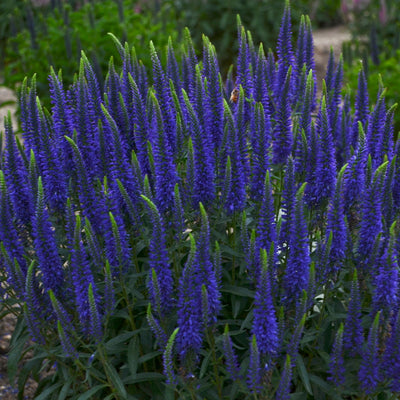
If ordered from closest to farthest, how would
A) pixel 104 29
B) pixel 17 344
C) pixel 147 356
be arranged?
pixel 147 356 → pixel 17 344 → pixel 104 29

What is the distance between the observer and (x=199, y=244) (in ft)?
8.64

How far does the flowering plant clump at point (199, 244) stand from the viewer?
9.05 ft

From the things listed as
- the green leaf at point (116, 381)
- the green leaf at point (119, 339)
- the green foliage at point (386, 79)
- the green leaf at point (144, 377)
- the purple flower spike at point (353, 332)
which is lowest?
the green leaf at point (144, 377)

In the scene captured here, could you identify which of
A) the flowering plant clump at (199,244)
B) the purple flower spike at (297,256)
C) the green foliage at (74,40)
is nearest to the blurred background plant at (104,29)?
the green foliage at (74,40)

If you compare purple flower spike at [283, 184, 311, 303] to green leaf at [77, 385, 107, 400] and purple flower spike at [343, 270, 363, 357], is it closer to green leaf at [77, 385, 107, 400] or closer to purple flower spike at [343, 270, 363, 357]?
purple flower spike at [343, 270, 363, 357]

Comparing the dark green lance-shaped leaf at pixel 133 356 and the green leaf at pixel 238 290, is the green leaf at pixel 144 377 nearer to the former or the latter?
the dark green lance-shaped leaf at pixel 133 356

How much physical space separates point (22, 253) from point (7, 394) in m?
2.33

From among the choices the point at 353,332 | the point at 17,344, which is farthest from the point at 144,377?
the point at 353,332

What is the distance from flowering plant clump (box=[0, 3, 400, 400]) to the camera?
2.76 m

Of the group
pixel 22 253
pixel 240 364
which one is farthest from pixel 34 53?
pixel 240 364

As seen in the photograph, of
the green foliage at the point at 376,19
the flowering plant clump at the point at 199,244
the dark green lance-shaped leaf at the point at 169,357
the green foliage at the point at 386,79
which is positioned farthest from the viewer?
the green foliage at the point at 376,19

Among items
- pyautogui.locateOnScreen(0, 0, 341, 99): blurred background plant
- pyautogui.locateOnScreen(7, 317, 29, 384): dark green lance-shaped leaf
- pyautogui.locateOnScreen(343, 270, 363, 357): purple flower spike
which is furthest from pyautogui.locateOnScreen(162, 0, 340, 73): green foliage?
pyautogui.locateOnScreen(343, 270, 363, 357): purple flower spike

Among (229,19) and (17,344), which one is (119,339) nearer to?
(17,344)

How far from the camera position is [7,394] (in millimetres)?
4992
